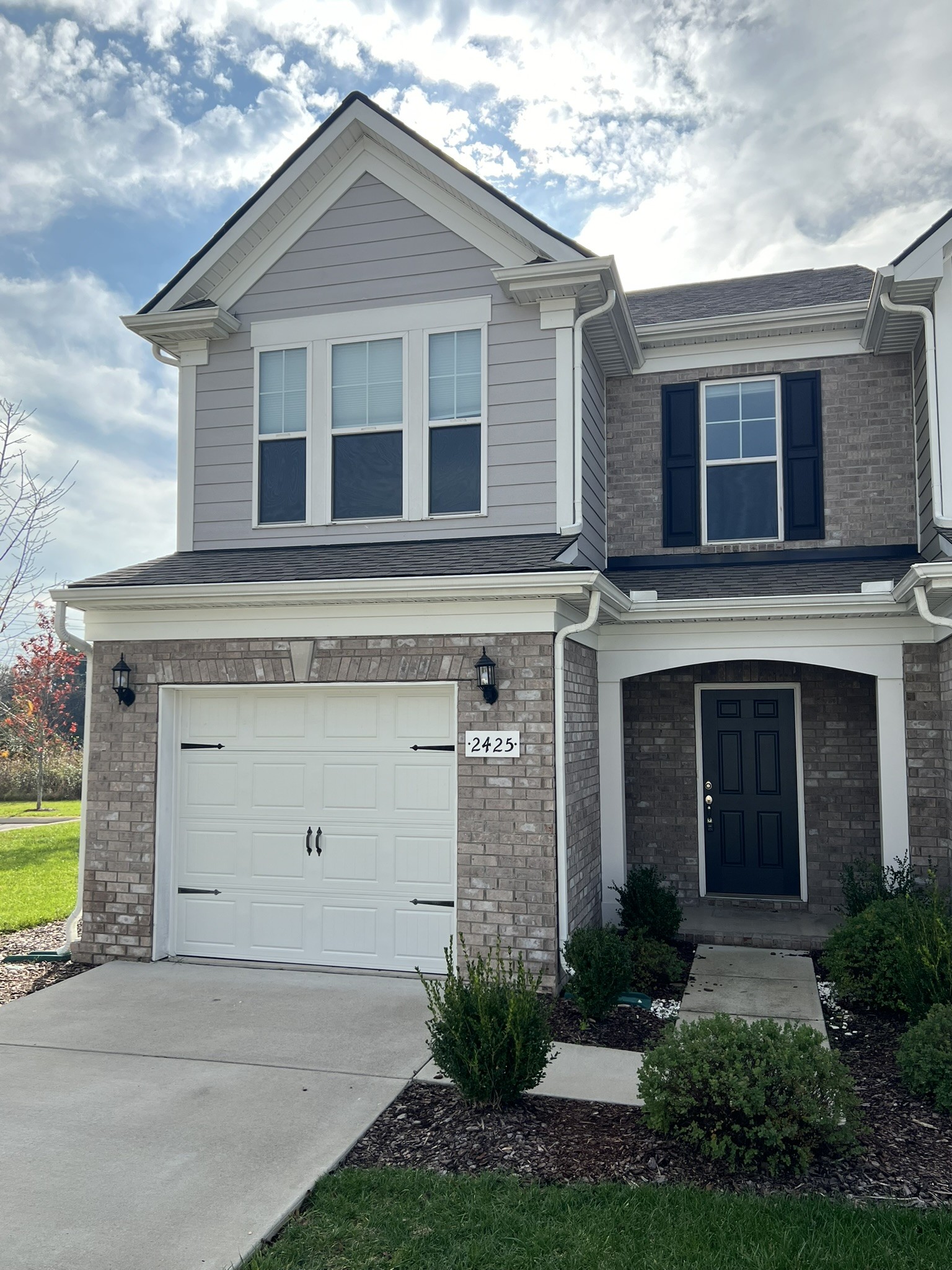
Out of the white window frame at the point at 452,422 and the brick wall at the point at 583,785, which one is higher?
the white window frame at the point at 452,422

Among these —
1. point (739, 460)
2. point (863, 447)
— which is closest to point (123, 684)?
point (739, 460)

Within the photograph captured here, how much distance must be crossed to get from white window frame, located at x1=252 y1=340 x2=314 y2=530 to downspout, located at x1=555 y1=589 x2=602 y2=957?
124 inches

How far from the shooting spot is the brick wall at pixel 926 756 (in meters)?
7.99

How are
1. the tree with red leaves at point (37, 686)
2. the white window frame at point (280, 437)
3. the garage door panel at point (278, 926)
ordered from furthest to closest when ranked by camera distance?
the tree with red leaves at point (37, 686) < the white window frame at point (280, 437) < the garage door panel at point (278, 926)

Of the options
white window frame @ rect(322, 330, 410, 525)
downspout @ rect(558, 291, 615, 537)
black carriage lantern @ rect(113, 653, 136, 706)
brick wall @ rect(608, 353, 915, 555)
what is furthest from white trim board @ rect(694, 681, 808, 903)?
black carriage lantern @ rect(113, 653, 136, 706)

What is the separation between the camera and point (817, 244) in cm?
1301

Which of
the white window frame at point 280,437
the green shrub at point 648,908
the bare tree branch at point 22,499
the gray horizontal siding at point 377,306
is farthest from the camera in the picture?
the bare tree branch at point 22,499

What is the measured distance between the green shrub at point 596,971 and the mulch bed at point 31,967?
4279 mm

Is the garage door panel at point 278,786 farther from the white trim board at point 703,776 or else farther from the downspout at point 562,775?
the white trim board at point 703,776

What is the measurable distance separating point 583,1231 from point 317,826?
460 centimetres

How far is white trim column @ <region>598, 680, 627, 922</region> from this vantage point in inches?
345

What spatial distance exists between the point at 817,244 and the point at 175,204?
9.00m

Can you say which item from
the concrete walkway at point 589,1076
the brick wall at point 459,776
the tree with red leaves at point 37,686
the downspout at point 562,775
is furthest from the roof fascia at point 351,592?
the tree with red leaves at point 37,686

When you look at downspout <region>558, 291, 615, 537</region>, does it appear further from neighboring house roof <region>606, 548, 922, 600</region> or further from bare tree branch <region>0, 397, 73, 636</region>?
bare tree branch <region>0, 397, 73, 636</region>
